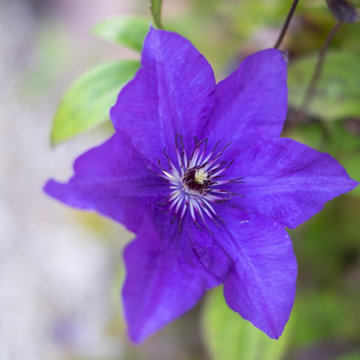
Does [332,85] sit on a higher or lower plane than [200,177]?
higher

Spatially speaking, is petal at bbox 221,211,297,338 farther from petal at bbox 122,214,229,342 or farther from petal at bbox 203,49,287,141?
petal at bbox 203,49,287,141

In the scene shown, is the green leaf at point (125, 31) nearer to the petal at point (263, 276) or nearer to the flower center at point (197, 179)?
the flower center at point (197, 179)

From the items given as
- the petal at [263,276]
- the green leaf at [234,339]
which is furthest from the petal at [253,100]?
the green leaf at [234,339]

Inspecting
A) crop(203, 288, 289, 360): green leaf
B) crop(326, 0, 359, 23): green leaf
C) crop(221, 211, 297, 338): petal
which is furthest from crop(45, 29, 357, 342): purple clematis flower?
crop(203, 288, 289, 360): green leaf

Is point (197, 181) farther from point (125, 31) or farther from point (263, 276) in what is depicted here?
point (125, 31)

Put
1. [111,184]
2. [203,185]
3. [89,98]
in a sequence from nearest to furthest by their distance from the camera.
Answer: [111,184] → [203,185] → [89,98]

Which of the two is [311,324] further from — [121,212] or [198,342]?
[121,212]

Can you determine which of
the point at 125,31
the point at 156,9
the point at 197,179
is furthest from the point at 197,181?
the point at 125,31
